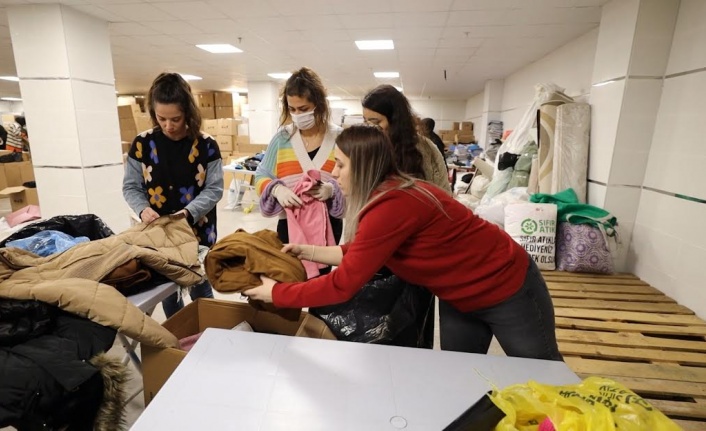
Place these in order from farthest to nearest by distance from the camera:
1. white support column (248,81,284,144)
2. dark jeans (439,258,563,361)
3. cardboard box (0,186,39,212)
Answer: white support column (248,81,284,144) < cardboard box (0,186,39,212) < dark jeans (439,258,563,361)

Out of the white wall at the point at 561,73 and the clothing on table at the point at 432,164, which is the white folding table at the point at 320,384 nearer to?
the clothing on table at the point at 432,164

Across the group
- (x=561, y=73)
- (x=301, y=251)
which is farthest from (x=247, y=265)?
(x=561, y=73)

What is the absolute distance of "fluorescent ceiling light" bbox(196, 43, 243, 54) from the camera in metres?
5.68

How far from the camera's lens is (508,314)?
1.25 m

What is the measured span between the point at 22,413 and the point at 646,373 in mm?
2383

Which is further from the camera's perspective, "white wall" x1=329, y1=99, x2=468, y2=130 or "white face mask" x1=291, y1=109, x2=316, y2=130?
"white wall" x1=329, y1=99, x2=468, y2=130

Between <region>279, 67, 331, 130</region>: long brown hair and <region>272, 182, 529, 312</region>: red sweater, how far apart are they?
0.77m

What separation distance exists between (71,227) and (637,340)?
286 centimetres

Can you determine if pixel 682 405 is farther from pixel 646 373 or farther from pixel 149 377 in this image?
pixel 149 377

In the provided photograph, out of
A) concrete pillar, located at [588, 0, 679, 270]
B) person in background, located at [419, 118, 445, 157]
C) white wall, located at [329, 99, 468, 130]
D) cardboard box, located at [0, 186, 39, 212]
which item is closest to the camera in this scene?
person in background, located at [419, 118, 445, 157]

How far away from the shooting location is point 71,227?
1.60 meters

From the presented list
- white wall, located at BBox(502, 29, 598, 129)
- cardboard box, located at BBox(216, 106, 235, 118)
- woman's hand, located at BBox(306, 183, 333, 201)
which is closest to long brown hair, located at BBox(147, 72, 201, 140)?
woman's hand, located at BBox(306, 183, 333, 201)

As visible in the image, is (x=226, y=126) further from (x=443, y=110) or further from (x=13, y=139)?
(x=443, y=110)

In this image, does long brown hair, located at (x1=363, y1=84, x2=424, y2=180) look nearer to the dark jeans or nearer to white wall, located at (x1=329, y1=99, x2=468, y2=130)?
the dark jeans
